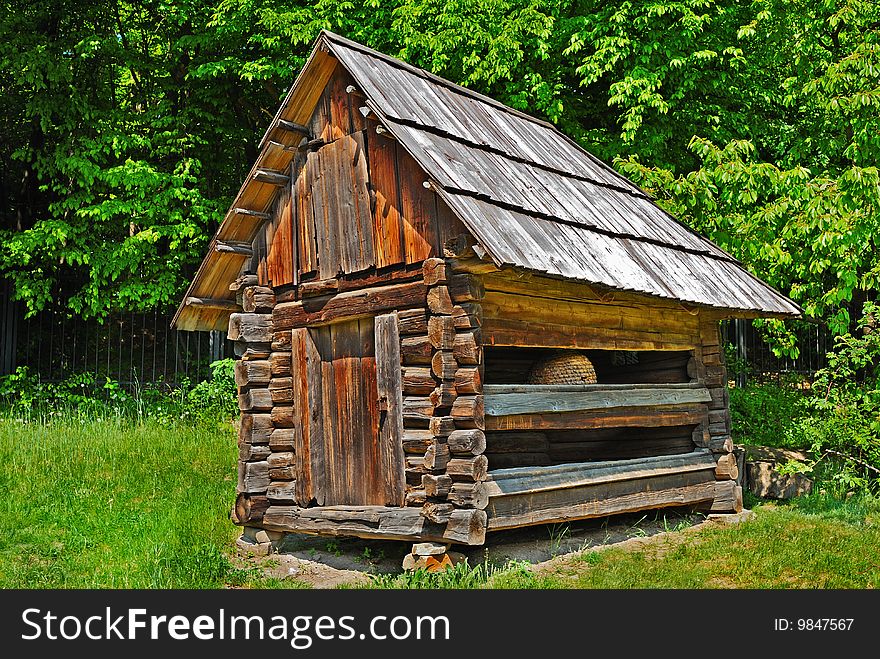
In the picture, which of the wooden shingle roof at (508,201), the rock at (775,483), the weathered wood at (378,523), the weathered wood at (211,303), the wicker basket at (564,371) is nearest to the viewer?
the weathered wood at (378,523)

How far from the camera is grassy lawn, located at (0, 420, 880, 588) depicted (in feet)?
24.7

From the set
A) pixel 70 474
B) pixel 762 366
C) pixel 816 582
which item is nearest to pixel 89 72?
pixel 70 474

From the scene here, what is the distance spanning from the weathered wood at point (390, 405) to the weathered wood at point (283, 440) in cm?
131

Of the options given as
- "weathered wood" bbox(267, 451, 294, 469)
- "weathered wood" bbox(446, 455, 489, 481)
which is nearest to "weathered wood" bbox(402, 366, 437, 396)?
"weathered wood" bbox(446, 455, 489, 481)

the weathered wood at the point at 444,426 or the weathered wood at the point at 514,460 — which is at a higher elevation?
Result: the weathered wood at the point at 444,426

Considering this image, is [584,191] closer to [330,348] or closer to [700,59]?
[330,348]

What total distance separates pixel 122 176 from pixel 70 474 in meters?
6.16

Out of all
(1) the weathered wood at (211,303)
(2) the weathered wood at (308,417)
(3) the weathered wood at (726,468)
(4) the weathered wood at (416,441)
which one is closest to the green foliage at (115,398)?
(1) the weathered wood at (211,303)

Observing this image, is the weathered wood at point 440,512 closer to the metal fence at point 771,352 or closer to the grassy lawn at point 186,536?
the grassy lawn at point 186,536

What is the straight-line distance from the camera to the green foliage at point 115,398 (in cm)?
1505

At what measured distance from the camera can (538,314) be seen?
8.23 metres

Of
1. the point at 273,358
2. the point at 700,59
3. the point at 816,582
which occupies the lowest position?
the point at 816,582

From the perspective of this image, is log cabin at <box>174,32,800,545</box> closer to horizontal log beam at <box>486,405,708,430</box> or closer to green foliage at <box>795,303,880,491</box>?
horizontal log beam at <box>486,405,708,430</box>

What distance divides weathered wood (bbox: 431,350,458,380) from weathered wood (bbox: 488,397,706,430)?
23 cm
